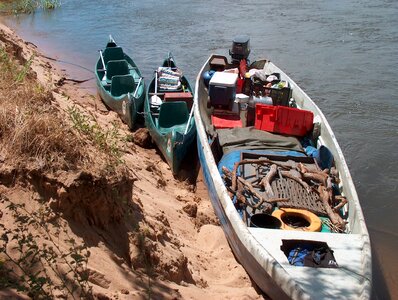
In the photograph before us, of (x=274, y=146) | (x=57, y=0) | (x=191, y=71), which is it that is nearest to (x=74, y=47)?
(x=191, y=71)

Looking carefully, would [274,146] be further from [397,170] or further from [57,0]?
[57,0]

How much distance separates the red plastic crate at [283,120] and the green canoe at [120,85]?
3745mm

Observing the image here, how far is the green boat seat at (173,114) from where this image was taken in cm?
1007

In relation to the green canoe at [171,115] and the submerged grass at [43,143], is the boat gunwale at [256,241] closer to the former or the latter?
the green canoe at [171,115]

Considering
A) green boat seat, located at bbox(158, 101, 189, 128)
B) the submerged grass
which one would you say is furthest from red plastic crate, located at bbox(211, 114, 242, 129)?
the submerged grass

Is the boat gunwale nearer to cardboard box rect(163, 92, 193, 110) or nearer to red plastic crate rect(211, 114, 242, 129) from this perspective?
red plastic crate rect(211, 114, 242, 129)

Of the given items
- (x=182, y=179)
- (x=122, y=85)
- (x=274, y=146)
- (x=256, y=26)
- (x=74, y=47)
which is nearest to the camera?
(x=274, y=146)

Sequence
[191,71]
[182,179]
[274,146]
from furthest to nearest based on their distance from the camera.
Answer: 1. [191,71]
2. [182,179]
3. [274,146]

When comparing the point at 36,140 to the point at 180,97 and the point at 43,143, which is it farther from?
the point at 180,97

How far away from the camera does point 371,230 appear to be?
7.78 m

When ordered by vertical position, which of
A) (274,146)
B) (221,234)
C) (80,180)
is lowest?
(221,234)

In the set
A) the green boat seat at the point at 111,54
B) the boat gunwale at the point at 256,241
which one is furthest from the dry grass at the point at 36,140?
the green boat seat at the point at 111,54

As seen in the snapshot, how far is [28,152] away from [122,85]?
27.0ft

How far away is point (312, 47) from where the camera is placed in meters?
18.5
